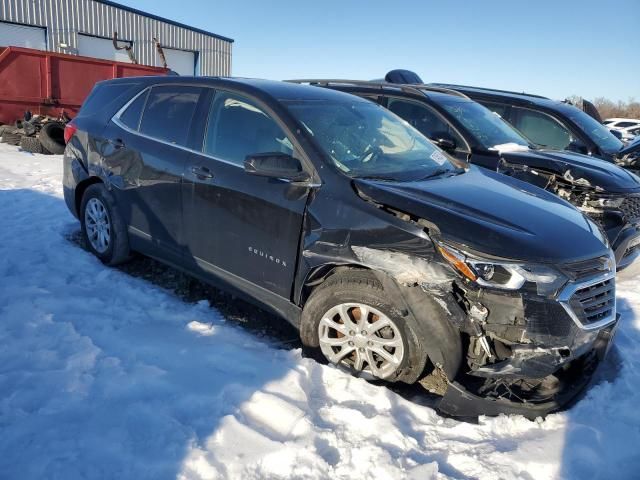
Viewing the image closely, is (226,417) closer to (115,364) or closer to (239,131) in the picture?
(115,364)

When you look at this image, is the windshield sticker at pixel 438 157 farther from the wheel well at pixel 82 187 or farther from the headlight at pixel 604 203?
the wheel well at pixel 82 187

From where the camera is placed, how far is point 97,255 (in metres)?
4.50

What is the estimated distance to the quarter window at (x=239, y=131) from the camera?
128 inches

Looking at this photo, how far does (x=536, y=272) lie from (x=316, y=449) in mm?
1375

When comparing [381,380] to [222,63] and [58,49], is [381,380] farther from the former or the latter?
[222,63]

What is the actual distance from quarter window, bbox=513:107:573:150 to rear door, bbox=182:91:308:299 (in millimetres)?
4593

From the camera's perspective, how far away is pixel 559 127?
6441 millimetres

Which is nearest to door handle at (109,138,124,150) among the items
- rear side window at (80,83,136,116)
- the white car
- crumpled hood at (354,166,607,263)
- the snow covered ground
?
rear side window at (80,83,136,116)

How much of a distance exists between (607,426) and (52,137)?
11108 millimetres

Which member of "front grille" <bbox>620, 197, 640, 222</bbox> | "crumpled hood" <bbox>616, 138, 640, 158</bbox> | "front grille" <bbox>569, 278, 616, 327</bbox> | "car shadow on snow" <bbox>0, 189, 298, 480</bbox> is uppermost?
"crumpled hood" <bbox>616, 138, 640, 158</bbox>

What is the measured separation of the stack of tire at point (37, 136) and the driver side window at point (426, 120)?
304 inches

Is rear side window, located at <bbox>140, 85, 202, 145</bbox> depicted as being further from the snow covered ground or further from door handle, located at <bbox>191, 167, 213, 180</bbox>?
the snow covered ground

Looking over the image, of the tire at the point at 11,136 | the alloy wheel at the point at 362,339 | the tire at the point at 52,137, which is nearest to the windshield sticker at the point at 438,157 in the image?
the alloy wheel at the point at 362,339

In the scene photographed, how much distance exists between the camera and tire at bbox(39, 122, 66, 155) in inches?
403
